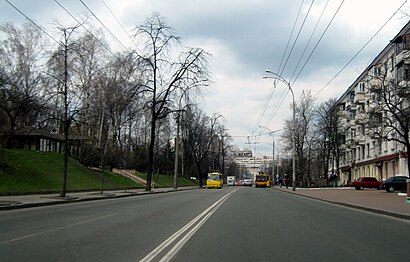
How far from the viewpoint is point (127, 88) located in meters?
40.6

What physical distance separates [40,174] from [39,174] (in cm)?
11

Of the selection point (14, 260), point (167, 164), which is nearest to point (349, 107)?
point (167, 164)

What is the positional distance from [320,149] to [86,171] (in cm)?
4709

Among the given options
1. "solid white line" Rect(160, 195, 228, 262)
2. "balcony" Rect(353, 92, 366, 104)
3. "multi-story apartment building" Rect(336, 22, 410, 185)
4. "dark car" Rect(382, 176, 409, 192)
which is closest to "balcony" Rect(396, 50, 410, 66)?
"multi-story apartment building" Rect(336, 22, 410, 185)

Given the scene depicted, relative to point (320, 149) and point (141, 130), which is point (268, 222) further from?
point (320, 149)

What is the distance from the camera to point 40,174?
31.8m

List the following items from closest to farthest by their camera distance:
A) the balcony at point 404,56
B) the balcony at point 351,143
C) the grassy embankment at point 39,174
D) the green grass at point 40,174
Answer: the grassy embankment at point 39,174 < the green grass at point 40,174 < the balcony at point 404,56 < the balcony at point 351,143

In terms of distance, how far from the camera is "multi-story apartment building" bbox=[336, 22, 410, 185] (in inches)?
1775

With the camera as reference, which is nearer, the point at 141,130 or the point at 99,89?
the point at 99,89

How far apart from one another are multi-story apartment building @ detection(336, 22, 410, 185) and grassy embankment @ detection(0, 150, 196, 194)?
24.8 metres

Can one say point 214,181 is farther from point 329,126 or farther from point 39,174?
point 39,174

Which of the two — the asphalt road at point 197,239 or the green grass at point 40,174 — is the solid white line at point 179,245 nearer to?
the asphalt road at point 197,239

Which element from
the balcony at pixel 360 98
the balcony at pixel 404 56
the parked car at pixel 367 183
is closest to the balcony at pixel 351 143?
the balcony at pixel 360 98

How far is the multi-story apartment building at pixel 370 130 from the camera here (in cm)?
4509
